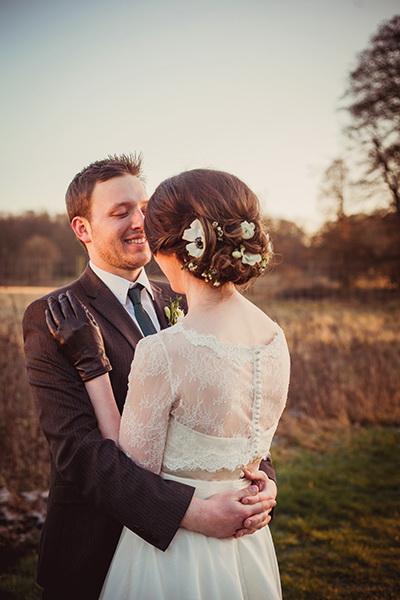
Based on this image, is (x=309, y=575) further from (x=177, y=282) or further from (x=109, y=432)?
(x=177, y=282)

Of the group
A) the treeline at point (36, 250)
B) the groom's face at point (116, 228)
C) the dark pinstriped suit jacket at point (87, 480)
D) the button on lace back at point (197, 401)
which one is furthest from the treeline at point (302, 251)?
the button on lace back at point (197, 401)

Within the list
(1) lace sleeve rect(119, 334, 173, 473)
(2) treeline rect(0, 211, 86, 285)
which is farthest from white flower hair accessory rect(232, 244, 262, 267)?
(2) treeline rect(0, 211, 86, 285)

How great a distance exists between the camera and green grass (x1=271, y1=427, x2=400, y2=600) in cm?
408

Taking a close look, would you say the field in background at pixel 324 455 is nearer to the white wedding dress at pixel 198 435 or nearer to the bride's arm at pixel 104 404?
the white wedding dress at pixel 198 435

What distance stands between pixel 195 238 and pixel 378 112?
1403 cm

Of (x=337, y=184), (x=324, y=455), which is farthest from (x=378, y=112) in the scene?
(x=324, y=455)

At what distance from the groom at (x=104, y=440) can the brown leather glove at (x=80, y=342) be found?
101 millimetres

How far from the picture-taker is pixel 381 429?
7.29 meters

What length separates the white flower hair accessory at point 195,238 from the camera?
1820 mm

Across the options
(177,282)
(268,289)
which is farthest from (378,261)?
(177,282)

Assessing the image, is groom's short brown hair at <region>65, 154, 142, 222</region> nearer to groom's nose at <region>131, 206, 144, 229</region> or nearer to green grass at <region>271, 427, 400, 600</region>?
groom's nose at <region>131, 206, 144, 229</region>

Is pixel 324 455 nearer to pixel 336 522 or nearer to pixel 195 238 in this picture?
pixel 336 522

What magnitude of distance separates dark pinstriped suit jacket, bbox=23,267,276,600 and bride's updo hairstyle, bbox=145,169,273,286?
0.74 meters

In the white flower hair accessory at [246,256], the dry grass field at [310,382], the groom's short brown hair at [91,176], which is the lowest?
the dry grass field at [310,382]
